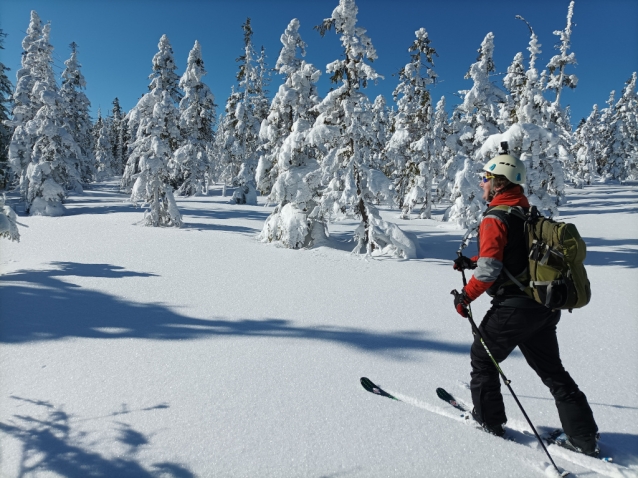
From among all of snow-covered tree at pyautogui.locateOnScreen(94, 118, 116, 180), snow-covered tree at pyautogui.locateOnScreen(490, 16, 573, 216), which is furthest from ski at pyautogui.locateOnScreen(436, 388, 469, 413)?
snow-covered tree at pyautogui.locateOnScreen(94, 118, 116, 180)

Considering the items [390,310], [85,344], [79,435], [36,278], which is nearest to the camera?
[79,435]

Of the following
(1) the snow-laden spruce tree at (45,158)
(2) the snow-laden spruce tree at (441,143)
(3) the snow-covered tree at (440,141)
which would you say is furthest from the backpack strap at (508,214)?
(1) the snow-laden spruce tree at (45,158)

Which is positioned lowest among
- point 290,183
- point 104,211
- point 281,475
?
point 281,475

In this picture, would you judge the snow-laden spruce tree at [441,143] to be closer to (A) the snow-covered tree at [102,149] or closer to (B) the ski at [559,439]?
(B) the ski at [559,439]

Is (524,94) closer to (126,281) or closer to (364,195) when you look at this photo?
(364,195)

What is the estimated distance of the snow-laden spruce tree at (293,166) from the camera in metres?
14.1

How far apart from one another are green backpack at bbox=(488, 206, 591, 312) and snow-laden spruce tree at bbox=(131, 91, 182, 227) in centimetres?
1789

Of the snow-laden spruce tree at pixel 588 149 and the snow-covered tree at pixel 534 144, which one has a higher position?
the snow-laden spruce tree at pixel 588 149

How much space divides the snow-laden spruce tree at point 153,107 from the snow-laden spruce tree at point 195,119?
153 centimetres

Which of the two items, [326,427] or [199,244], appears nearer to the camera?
[326,427]

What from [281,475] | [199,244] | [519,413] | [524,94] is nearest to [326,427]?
[281,475]

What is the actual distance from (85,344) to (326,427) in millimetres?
4006

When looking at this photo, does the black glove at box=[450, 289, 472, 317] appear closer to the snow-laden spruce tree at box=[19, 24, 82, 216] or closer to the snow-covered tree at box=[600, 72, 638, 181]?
the snow-laden spruce tree at box=[19, 24, 82, 216]

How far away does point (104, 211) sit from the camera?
2277 cm
